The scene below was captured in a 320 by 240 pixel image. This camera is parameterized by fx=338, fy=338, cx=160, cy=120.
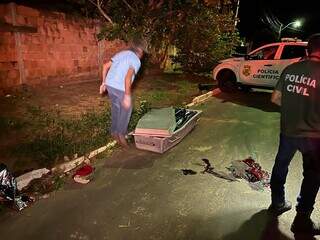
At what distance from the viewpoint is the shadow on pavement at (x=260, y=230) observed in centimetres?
360

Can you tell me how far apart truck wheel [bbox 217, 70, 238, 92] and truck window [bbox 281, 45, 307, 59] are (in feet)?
6.87

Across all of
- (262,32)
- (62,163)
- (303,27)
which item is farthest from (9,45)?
(303,27)

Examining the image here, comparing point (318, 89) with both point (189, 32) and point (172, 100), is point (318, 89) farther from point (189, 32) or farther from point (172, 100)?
point (189, 32)

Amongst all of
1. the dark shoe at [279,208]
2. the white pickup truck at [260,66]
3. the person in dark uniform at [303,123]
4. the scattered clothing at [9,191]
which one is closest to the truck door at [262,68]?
the white pickup truck at [260,66]

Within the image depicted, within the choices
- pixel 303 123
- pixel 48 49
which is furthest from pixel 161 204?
pixel 48 49

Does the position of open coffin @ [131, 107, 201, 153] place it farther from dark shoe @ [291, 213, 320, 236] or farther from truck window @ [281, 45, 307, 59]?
truck window @ [281, 45, 307, 59]

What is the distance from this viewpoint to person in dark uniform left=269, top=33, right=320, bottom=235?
3.45m

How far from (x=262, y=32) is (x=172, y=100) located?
30214 mm

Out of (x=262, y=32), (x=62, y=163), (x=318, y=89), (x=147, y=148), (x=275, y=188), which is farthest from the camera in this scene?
(x=262, y=32)

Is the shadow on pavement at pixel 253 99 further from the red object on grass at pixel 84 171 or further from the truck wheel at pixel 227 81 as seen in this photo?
the red object on grass at pixel 84 171

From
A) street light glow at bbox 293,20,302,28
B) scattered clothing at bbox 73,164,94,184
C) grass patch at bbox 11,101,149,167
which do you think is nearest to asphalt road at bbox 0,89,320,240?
scattered clothing at bbox 73,164,94,184

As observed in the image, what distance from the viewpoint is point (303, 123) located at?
350cm

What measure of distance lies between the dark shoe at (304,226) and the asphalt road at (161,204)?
0.09 m

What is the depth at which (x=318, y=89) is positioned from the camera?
340 cm
